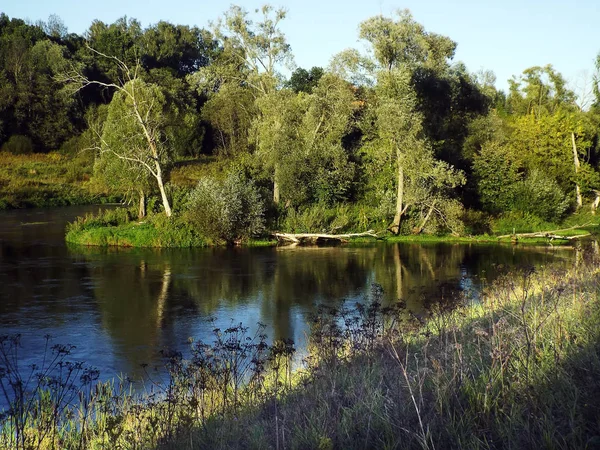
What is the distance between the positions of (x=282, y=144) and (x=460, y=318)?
70.1 ft

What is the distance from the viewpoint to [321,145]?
31.9 meters

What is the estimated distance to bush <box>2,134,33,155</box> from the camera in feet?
193

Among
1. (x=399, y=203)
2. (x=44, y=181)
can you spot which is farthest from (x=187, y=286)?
(x=44, y=181)

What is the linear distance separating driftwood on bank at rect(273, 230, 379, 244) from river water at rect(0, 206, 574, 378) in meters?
1.07

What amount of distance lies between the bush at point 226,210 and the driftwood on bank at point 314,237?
110cm

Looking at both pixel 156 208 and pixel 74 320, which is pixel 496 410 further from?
pixel 156 208

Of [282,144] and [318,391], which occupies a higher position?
[282,144]

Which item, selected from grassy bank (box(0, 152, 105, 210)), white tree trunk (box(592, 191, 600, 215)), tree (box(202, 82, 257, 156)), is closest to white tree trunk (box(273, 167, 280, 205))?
white tree trunk (box(592, 191, 600, 215))

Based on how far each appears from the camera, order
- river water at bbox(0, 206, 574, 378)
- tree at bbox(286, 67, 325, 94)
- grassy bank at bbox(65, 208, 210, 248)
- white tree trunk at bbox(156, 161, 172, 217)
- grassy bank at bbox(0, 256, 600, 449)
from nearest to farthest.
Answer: grassy bank at bbox(0, 256, 600, 449) < river water at bbox(0, 206, 574, 378) < grassy bank at bbox(65, 208, 210, 248) < white tree trunk at bbox(156, 161, 172, 217) < tree at bbox(286, 67, 325, 94)

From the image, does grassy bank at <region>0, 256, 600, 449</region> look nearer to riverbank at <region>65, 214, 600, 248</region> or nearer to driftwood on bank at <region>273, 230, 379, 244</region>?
riverbank at <region>65, 214, 600, 248</region>

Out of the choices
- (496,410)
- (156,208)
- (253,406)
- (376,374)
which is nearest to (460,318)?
(376,374)

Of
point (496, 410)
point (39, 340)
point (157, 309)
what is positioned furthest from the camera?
point (157, 309)

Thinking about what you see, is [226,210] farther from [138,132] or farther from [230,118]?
[230,118]

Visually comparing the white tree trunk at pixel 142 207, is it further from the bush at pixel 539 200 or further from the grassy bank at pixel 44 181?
the grassy bank at pixel 44 181
